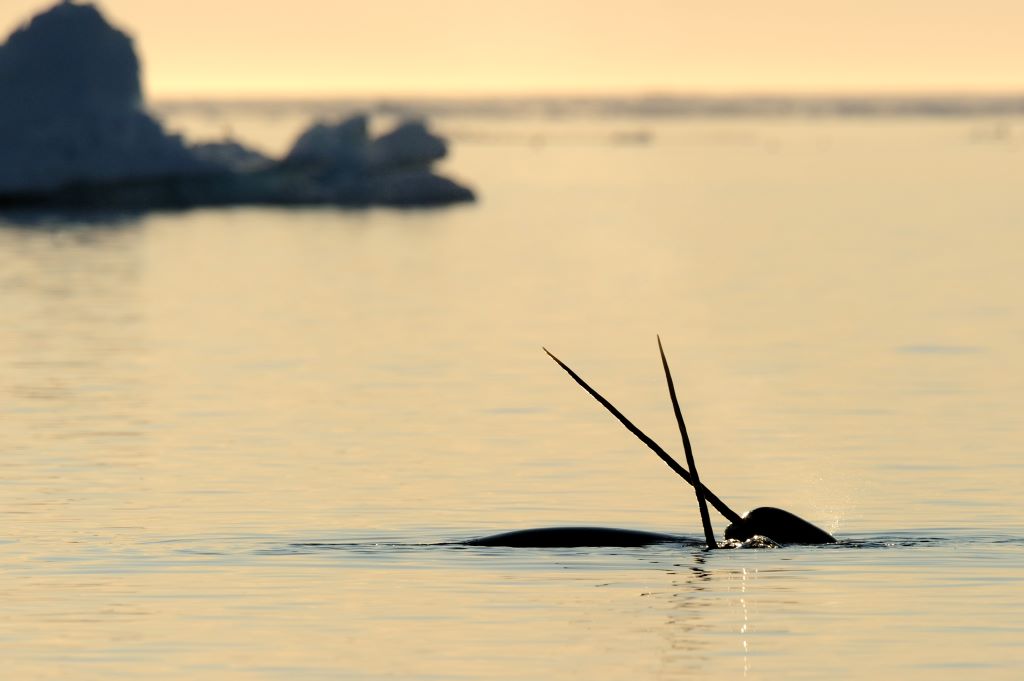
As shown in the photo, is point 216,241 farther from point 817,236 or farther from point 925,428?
point 925,428

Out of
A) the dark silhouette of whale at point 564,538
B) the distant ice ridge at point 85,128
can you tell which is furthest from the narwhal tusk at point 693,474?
the distant ice ridge at point 85,128

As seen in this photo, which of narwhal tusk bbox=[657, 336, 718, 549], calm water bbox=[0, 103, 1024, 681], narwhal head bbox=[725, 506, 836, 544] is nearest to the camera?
calm water bbox=[0, 103, 1024, 681]

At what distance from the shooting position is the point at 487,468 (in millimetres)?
24703

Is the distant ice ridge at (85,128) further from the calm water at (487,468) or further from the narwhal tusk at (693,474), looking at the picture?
the narwhal tusk at (693,474)

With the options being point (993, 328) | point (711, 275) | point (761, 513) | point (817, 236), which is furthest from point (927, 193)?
point (761, 513)

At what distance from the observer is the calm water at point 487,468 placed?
1574 cm

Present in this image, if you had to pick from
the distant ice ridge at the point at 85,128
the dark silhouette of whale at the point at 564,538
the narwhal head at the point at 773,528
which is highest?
the distant ice ridge at the point at 85,128

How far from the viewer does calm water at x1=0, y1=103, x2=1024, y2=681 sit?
1574cm

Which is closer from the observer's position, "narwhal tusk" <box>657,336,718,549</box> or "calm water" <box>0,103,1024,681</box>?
"calm water" <box>0,103,1024,681</box>

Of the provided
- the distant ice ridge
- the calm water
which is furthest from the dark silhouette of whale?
the distant ice ridge

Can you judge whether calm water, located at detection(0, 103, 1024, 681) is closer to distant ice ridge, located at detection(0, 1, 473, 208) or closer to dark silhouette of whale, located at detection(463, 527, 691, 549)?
dark silhouette of whale, located at detection(463, 527, 691, 549)

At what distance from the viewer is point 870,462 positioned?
25312mm

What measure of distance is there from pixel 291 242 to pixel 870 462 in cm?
4849

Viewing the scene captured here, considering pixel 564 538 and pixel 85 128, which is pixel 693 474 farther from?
pixel 85 128
